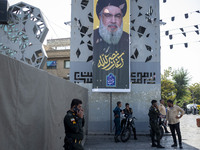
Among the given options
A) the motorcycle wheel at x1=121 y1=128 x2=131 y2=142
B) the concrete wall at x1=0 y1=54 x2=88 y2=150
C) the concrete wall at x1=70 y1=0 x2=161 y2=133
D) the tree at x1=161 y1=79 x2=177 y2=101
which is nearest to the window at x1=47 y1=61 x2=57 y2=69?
the tree at x1=161 y1=79 x2=177 y2=101

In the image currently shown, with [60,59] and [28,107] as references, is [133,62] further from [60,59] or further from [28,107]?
[60,59]

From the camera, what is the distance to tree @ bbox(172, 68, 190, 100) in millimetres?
45750

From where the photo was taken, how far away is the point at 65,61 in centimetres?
4500

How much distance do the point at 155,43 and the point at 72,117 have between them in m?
12.5

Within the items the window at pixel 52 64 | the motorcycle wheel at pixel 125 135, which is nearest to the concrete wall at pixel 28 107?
the motorcycle wheel at pixel 125 135

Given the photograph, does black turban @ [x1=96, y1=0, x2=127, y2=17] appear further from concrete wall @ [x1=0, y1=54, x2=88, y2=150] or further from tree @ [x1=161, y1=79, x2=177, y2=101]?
tree @ [x1=161, y1=79, x2=177, y2=101]

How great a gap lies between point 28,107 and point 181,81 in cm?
4605

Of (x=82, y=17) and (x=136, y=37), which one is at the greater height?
(x=82, y=17)

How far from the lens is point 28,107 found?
3.98 m

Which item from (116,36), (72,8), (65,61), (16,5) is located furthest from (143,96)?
(65,61)

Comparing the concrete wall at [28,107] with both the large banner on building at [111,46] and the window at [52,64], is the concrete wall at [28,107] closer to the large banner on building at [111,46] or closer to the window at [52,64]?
the large banner on building at [111,46]

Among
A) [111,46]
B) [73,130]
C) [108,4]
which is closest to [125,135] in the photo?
A: [111,46]

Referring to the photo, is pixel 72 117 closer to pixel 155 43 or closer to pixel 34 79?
pixel 34 79

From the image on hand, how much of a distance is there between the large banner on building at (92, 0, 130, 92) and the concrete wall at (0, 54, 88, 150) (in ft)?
27.8
